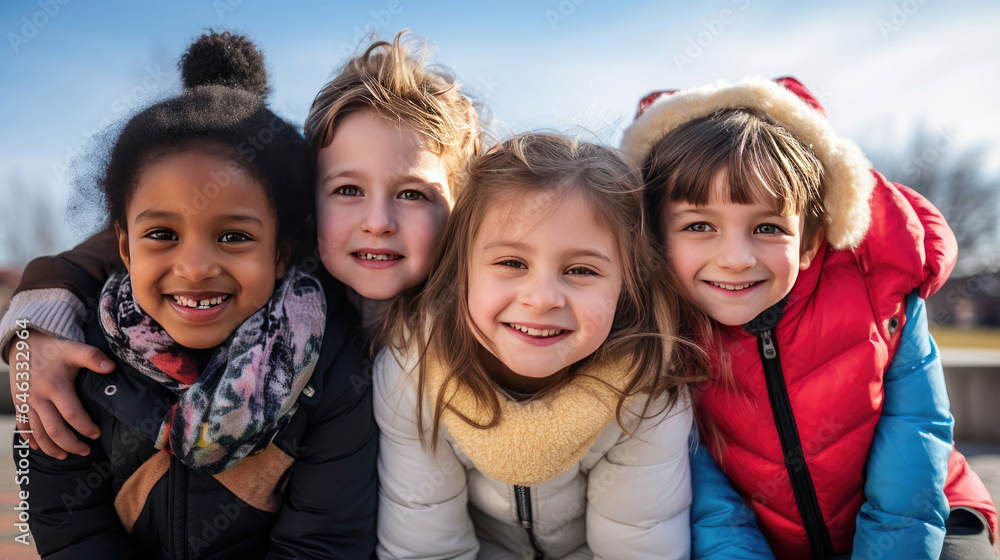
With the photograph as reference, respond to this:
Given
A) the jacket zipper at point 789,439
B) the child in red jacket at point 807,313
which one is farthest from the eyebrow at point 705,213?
the jacket zipper at point 789,439

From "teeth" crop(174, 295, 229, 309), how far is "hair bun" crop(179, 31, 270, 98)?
669mm

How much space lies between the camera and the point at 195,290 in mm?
1531

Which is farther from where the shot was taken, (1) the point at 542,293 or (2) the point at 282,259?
(2) the point at 282,259

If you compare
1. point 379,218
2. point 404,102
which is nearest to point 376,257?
point 379,218

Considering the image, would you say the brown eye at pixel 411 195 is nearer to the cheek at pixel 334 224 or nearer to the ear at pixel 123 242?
the cheek at pixel 334 224

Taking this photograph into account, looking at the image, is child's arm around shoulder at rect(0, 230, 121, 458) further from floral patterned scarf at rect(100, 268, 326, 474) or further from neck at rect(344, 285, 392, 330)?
neck at rect(344, 285, 392, 330)

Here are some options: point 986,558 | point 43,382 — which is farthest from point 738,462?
point 43,382

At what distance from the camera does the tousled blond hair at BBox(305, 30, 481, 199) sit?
1870 mm

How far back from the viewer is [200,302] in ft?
5.17

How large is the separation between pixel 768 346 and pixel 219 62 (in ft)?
6.28

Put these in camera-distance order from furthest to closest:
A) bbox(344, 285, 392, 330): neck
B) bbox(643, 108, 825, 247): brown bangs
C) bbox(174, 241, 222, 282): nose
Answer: bbox(344, 285, 392, 330): neck
bbox(643, 108, 825, 247): brown bangs
bbox(174, 241, 222, 282): nose

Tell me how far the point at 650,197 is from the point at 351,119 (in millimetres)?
992

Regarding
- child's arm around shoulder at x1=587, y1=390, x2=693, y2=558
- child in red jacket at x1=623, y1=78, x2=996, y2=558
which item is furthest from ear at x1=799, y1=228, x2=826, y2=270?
child's arm around shoulder at x1=587, y1=390, x2=693, y2=558

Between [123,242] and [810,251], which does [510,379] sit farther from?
[123,242]
